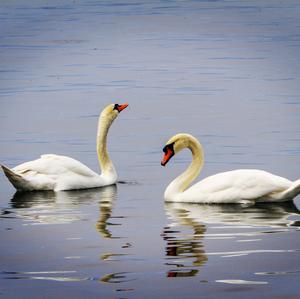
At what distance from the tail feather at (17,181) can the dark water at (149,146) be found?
211 millimetres

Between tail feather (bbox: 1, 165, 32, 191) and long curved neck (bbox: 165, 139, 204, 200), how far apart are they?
1.94 meters

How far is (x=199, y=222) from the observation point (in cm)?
1420

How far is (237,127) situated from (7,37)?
2158 cm

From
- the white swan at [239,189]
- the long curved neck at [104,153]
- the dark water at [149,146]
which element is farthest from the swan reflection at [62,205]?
the white swan at [239,189]

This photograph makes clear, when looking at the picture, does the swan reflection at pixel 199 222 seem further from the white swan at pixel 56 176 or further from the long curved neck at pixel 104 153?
the long curved neck at pixel 104 153

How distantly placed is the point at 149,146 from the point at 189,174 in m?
3.79

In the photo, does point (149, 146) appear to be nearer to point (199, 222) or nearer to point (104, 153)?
point (104, 153)

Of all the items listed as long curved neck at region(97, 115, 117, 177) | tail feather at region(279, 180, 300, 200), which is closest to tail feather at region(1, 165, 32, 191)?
long curved neck at region(97, 115, 117, 177)

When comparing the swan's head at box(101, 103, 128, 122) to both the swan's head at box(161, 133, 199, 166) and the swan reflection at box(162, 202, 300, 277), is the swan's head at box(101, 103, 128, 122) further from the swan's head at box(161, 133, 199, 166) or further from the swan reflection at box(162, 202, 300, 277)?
the swan reflection at box(162, 202, 300, 277)

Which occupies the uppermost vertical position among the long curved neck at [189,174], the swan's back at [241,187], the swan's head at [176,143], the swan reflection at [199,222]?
the swan's head at [176,143]

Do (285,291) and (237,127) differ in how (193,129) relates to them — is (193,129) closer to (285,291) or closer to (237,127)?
A: (237,127)

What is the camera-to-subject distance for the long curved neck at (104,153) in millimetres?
17656

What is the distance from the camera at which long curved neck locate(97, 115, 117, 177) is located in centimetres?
1766

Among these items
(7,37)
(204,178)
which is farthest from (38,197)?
(7,37)
